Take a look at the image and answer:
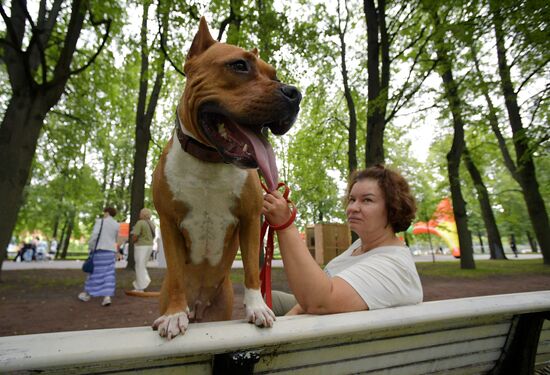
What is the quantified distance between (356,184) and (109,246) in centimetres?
689

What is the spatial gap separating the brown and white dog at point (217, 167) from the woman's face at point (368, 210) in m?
0.83

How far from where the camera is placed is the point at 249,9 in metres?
9.57

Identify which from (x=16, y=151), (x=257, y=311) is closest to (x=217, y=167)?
(x=257, y=311)

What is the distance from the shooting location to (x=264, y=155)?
161cm

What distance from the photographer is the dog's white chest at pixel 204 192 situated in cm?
178

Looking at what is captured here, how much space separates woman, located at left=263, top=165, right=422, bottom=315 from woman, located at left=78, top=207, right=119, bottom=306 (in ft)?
21.3

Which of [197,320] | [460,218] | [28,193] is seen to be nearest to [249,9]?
[197,320]

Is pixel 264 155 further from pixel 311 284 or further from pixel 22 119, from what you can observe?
pixel 22 119

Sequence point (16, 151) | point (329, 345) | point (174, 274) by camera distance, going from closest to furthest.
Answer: point (329, 345)
point (174, 274)
point (16, 151)

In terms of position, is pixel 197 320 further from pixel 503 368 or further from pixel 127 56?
pixel 127 56

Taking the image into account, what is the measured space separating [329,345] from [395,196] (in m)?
1.31

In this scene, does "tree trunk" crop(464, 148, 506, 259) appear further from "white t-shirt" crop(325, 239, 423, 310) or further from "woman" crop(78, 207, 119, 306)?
"white t-shirt" crop(325, 239, 423, 310)

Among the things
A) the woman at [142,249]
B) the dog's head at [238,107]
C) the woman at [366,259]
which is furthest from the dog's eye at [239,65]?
the woman at [142,249]

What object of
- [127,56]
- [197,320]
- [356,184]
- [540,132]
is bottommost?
[197,320]
